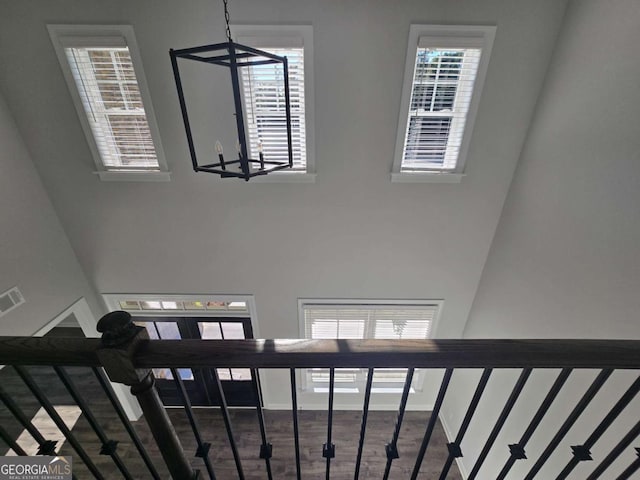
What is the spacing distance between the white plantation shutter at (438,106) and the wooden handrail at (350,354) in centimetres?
222

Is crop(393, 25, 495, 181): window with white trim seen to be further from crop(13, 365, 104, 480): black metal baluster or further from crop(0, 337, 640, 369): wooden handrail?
crop(13, 365, 104, 480): black metal baluster

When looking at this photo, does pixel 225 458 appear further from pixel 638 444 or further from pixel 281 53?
pixel 281 53

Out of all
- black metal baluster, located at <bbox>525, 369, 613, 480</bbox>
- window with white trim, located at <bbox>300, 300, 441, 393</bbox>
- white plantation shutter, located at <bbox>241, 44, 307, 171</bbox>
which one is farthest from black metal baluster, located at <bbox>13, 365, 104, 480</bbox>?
window with white trim, located at <bbox>300, 300, 441, 393</bbox>

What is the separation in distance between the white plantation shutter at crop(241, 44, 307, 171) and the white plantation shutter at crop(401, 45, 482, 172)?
0.99 metres

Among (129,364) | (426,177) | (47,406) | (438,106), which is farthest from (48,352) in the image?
(438,106)

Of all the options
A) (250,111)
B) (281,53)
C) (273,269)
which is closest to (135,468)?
(273,269)

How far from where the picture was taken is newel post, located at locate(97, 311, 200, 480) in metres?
0.74

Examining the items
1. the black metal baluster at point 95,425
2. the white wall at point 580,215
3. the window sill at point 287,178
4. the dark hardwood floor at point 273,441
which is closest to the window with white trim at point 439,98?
the white wall at point 580,215

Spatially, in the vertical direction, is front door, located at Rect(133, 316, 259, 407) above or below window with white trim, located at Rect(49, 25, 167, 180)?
below

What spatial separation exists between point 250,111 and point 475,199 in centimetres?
237

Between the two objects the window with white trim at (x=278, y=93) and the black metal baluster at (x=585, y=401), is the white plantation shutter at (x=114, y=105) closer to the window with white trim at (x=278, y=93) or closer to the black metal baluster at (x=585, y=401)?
the window with white trim at (x=278, y=93)

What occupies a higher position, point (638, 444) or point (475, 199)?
point (475, 199)

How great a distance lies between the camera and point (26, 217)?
8.45 ft

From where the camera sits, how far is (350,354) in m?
0.77
